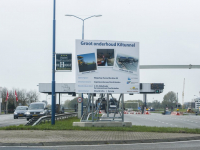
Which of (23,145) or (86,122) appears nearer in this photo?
(23,145)

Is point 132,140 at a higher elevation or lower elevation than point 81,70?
lower

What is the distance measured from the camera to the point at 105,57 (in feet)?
72.6

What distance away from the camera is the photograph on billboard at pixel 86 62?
2192 centimetres

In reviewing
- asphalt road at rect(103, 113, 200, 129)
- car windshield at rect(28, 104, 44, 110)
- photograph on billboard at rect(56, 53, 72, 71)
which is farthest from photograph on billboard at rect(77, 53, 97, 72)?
car windshield at rect(28, 104, 44, 110)

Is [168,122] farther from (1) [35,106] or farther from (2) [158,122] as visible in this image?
(1) [35,106]

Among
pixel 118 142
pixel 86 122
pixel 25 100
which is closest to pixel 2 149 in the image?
pixel 118 142

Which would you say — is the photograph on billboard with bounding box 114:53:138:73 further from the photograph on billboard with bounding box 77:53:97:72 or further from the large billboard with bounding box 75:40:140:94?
the photograph on billboard with bounding box 77:53:97:72

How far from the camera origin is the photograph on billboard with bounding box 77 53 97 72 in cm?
2192

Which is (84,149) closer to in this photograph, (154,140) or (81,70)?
(154,140)

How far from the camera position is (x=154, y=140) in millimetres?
14422

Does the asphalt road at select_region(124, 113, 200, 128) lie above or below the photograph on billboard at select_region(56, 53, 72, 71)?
below

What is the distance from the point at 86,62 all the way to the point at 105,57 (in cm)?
119

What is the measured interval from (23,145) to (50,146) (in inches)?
35.4

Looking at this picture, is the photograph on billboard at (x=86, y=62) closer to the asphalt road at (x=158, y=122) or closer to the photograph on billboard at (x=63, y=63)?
the photograph on billboard at (x=63, y=63)
